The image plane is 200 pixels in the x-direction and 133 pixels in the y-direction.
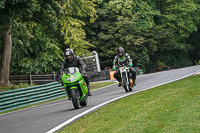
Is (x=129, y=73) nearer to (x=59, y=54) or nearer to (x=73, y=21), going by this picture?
(x=73, y=21)

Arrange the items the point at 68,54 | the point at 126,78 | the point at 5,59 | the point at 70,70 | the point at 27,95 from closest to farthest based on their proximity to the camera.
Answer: the point at 70,70 → the point at 68,54 → the point at 126,78 → the point at 27,95 → the point at 5,59

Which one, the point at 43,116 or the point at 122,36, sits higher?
the point at 122,36

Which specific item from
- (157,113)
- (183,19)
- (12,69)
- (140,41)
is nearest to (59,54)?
(12,69)

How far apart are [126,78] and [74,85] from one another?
4717 millimetres

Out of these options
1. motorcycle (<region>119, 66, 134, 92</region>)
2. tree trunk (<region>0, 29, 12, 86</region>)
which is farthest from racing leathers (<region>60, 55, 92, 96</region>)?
tree trunk (<region>0, 29, 12, 86</region>)

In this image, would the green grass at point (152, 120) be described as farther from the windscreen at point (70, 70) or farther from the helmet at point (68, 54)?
the helmet at point (68, 54)

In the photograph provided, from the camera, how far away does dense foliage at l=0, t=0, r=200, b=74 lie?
29.6 m

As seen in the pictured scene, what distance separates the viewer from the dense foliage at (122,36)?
97.1ft

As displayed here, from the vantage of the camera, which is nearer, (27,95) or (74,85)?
(74,85)

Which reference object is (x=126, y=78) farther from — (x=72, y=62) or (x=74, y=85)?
(x=74, y=85)

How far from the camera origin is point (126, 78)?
15.9 metres

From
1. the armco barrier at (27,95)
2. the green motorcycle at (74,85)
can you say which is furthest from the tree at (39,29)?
the green motorcycle at (74,85)

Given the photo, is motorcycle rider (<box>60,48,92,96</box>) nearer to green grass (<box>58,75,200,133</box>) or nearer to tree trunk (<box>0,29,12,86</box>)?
green grass (<box>58,75,200,133</box>)

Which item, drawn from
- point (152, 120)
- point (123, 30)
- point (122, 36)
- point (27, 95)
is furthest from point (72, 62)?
point (123, 30)
